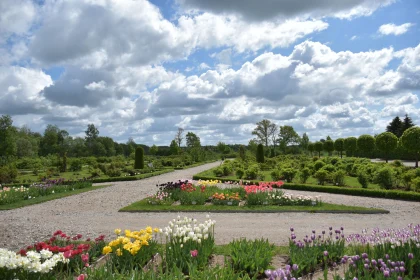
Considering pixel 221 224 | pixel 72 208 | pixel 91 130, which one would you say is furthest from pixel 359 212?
pixel 91 130

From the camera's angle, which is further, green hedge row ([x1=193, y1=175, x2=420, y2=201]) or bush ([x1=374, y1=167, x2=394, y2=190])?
bush ([x1=374, y1=167, x2=394, y2=190])

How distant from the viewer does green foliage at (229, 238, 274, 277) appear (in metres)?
5.20

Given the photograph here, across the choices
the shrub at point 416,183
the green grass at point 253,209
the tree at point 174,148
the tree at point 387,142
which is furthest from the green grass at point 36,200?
the tree at point 174,148

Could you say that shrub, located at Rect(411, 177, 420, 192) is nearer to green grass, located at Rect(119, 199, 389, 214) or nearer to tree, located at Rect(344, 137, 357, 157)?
green grass, located at Rect(119, 199, 389, 214)

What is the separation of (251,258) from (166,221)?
204 inches

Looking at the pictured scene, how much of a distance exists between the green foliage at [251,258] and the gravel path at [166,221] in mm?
2094

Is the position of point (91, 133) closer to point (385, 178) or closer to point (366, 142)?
point (366, 142)

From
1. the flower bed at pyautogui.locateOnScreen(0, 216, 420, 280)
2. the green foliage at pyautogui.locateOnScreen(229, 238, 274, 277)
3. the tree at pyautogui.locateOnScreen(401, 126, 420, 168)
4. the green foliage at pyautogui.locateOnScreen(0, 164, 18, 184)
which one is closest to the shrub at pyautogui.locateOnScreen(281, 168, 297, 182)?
the flower bed at pyautogui.locateOnScreen(0, 216, 420, 280)

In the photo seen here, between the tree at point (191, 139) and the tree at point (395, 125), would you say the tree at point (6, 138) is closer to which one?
the tree at point (191, 139)

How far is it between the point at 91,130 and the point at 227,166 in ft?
195

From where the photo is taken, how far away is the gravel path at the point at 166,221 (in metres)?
8.61

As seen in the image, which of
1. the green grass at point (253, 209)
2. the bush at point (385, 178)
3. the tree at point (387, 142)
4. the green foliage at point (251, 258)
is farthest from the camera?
the tree at point (387, 142)

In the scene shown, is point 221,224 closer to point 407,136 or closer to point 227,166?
point 227,166

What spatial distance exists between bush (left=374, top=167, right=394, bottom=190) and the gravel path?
8.54 feet
